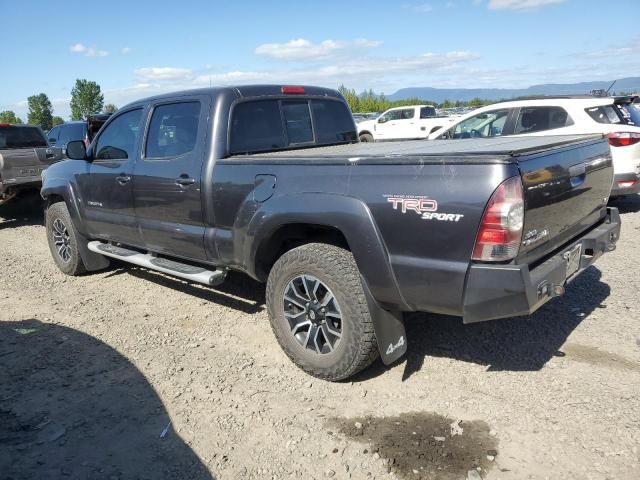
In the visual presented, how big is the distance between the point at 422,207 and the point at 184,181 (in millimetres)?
2128

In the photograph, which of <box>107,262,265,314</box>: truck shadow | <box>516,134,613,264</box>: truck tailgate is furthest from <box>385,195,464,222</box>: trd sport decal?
<box>107,262,265,314</box>: truck shadow

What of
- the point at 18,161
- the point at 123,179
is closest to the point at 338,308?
the point at 123,179

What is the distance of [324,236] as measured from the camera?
349 cm

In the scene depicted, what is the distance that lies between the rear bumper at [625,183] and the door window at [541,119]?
1022 millimetres

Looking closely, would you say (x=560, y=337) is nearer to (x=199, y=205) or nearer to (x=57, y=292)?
(x=199, y=205)

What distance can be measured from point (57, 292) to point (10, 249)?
277 cm

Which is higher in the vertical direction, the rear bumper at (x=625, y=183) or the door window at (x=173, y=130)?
the door window at (x=173, y=130)

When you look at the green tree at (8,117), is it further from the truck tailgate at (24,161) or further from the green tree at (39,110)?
the truck tailgate at (24,161)

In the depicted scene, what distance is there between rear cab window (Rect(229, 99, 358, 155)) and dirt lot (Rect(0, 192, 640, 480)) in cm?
154

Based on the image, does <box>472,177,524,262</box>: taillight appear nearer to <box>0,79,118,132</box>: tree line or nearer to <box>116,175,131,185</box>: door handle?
<box>116,175,131,185</box>: door handle

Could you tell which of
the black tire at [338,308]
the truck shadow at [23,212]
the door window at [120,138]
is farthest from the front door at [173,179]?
the truck shadow at [23,212]

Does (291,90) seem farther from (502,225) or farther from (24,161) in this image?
(24,161)

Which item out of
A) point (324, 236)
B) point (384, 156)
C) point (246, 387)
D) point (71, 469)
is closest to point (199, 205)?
point (324, 236)

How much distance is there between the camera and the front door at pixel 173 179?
400 cm
